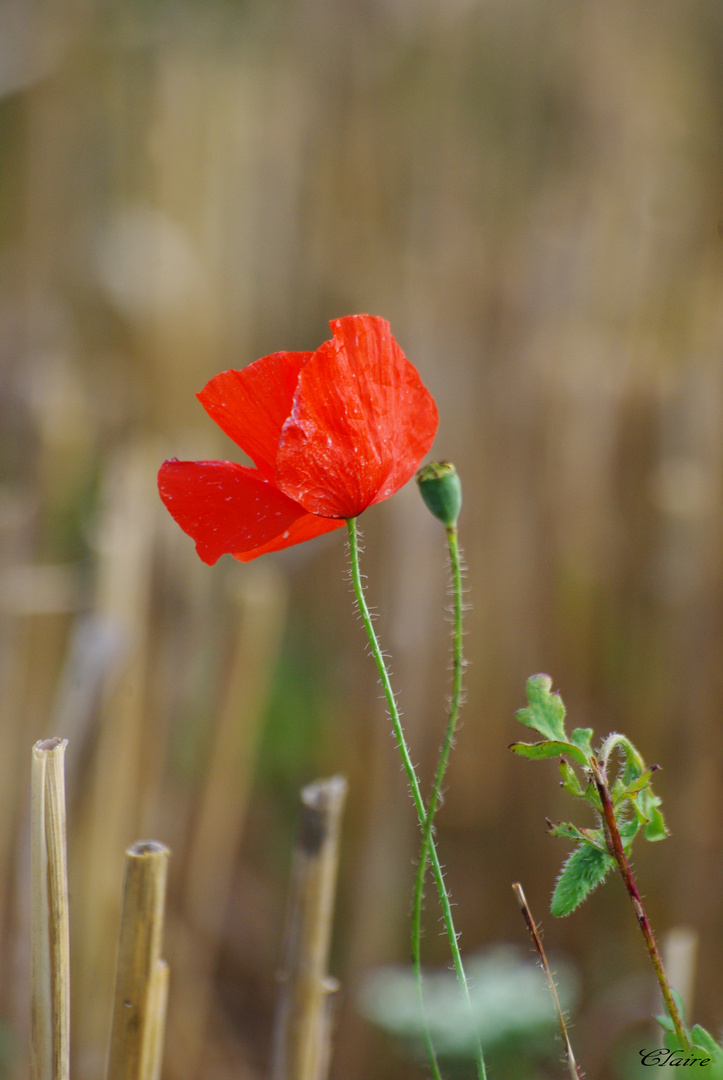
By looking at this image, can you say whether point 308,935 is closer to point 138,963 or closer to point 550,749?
point 138,963

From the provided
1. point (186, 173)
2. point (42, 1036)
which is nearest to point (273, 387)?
point (42, 1036)

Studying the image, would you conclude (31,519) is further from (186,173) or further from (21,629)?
(186,173)

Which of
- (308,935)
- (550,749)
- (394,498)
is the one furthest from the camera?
(394,498)

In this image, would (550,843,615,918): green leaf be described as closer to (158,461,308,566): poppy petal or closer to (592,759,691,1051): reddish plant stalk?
(592,759,691,1051): reddish plant stalk

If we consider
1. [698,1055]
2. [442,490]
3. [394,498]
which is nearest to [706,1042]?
[698,1055]

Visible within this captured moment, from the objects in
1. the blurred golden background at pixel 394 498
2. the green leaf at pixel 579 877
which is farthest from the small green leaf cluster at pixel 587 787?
the blurred golden background at pixel 394 498

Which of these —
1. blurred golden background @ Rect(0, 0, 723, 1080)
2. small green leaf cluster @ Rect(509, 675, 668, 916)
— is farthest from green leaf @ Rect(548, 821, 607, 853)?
blurred golden background @ Rect(0, 0, 723, 1080)
